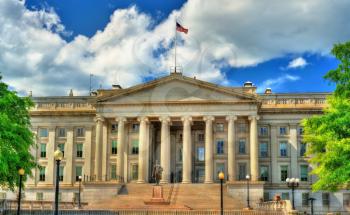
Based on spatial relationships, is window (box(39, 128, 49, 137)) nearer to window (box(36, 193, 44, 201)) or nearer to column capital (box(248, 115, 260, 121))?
window (box(36, 193, 44, 201))

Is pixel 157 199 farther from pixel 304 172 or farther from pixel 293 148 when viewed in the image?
pixel 304 172

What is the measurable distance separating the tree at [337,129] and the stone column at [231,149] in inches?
986

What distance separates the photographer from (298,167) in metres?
79.7

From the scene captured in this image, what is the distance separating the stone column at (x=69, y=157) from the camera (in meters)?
82.8

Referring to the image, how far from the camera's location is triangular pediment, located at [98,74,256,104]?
74688 mm

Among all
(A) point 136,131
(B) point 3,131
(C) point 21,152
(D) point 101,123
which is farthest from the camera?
(A) point 136,131

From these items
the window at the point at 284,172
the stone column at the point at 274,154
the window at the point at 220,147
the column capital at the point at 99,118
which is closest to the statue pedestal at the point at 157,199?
the column capital at the point at 99,118

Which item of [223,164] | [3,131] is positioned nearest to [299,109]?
[223,164]

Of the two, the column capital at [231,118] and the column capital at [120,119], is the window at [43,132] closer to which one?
the column capital at [120,119]

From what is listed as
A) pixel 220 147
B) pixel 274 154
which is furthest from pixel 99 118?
pixel 274 154

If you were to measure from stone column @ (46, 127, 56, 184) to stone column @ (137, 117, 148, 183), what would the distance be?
16.9 metres

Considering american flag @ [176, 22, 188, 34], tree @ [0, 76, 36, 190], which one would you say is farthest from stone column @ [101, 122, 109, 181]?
tree @ [0, 76, 36, 190]

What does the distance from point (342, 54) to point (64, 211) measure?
97.3 ft

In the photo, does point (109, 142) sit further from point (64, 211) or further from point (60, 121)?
point (64, 211)
